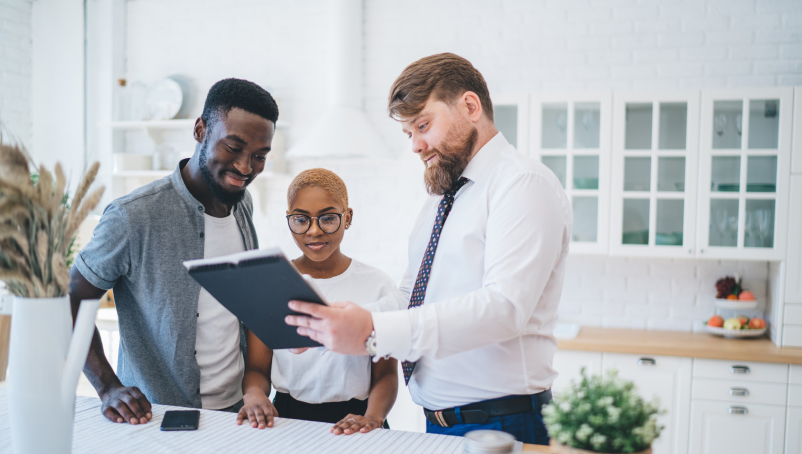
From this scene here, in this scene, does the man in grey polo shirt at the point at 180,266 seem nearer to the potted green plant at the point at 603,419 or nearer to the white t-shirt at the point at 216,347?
the white t-shirt at the point at 216,347

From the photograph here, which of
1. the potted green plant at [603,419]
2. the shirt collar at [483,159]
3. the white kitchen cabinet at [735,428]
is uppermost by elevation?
the shirt collar at [483,159]

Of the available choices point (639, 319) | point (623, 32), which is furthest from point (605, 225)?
point (623, 32)

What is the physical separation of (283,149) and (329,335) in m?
2.74

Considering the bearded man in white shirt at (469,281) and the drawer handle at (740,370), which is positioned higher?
the bearded man in white shirt at (469,281)

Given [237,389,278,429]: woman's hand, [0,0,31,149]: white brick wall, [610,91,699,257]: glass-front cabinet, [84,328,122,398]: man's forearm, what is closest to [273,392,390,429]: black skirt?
[237,389,278,429]: woman's hand

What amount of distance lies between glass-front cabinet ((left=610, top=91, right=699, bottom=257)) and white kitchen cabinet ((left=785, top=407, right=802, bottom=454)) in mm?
833

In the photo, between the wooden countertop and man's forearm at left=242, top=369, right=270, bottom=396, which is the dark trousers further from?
the wooden countertop

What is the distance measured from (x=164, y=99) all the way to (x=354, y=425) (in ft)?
10.5

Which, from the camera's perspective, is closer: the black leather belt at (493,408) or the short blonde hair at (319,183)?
the black leather belt at (493,408)

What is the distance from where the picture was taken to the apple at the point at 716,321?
2.92 meters

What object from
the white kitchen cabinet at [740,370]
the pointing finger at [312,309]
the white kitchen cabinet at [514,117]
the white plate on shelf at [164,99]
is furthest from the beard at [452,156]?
the white plate on shelf at [164,99]

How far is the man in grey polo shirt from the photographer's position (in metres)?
1.39

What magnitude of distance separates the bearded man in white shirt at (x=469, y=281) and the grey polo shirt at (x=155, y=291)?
0.45m

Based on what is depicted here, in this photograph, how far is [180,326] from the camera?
1.42m
